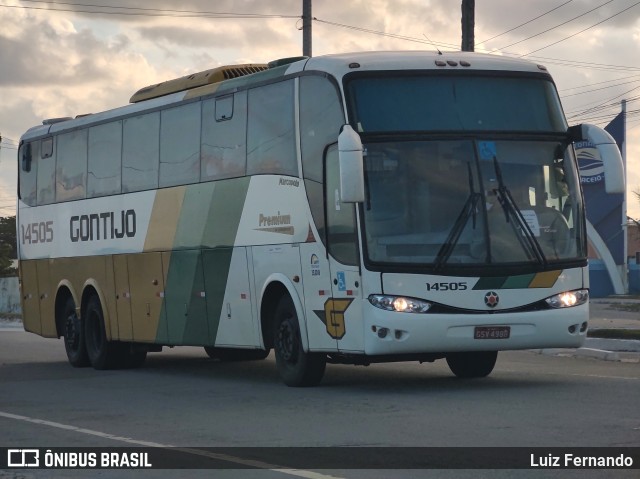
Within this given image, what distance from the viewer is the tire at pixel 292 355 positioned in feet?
52.5

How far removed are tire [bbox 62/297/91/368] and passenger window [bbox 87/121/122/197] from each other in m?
2.08

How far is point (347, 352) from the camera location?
15.2 m

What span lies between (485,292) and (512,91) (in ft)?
7.94

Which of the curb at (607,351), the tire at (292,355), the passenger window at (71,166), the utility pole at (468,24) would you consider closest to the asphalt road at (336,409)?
the tire at (292,355)

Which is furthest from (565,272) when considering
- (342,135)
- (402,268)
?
(342,135)

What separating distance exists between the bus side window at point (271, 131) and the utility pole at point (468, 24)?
36.6 ft

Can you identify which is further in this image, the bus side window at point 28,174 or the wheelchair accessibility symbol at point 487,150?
the bus side window at point 28,174

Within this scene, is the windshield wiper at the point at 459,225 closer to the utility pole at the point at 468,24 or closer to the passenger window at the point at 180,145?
the passenger window at the point at 180,145

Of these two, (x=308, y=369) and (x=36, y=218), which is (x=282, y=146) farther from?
(x=36, y=218)

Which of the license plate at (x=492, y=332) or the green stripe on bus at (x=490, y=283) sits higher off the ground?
the green stripe on bus at (x=490, y=283)

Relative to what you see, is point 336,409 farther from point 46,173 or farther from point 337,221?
point 46,173

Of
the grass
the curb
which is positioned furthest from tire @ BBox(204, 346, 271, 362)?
the grass
